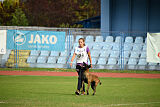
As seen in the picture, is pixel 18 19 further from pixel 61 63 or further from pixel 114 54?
pixel 114 54

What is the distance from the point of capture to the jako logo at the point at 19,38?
25.5m

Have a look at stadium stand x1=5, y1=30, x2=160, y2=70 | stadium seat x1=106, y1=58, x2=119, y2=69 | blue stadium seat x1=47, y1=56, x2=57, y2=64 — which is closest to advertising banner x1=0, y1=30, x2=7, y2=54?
stadium stand x1=5, y1=30, x2=160, y2=70

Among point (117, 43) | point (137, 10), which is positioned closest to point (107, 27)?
point (137, 10)

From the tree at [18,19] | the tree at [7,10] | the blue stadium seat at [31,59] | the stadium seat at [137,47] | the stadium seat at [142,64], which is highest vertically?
the tree at [7,10]

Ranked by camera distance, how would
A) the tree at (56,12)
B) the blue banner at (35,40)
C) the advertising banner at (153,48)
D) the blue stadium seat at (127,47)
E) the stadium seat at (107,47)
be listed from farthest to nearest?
1. the tree at (56,12)
2. the stadium seat at (107,47)
3. the blue stadium seat at (127,47)
4. the blue banner at (35,40)
5. the advertising banner at (153,48)

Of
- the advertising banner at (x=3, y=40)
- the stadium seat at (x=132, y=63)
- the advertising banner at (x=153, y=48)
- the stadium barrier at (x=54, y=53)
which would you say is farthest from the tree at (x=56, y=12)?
the advertising banner at (x=153, y=48)

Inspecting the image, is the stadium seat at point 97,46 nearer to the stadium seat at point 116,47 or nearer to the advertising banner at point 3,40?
the stadium seat at point 116,47

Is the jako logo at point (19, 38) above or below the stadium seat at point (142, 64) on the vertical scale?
above

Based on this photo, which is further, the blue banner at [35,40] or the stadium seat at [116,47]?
the stadium seat at [116,47]

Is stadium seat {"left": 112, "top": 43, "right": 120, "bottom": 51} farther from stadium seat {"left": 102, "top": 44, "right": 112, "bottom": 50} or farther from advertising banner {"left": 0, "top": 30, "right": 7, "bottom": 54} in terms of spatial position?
advertising banner {"left": 0, "top": 30, "right": 7, "bottom": 54}

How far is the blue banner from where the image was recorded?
1001 inches

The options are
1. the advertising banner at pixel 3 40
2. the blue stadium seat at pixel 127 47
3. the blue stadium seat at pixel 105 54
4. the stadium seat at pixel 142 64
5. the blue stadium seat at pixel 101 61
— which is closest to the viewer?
the advertising banner at pixel 3 40

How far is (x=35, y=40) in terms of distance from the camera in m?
25.6

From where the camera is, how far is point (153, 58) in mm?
22594
